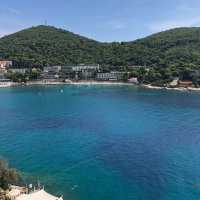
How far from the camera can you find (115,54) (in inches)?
7077

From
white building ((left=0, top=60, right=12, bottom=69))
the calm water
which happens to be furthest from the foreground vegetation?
white building ((left=0, top=60, right=12, bottom=69))

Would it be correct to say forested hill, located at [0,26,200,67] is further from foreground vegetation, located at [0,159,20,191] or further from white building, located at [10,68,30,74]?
foreground vegetation, located at [0,159,20,191]

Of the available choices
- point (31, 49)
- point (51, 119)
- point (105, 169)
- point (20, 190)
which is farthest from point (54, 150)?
point (31, 49)

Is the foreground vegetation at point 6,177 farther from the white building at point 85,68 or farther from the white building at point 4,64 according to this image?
the white building at point 4,64

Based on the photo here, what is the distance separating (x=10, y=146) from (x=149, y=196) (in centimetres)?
2016

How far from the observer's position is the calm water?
32.0 m

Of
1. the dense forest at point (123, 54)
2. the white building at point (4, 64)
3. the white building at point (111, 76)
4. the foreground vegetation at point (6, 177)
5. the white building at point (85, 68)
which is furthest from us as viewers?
the white building at point (4, 64)

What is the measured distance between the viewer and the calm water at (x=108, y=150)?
32031 mm

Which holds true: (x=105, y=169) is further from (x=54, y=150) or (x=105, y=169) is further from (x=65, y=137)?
(x=65, y=137)

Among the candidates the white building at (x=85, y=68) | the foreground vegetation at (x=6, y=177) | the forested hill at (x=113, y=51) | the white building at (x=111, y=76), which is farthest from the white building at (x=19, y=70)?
the foreground vegetation at (x=6, y=177)

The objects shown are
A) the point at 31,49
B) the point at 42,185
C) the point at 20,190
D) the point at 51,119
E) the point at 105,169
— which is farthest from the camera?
the point at 31,49

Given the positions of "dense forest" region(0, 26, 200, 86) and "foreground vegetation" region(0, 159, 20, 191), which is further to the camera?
"dense forest" region(0, 26, 200, 86)

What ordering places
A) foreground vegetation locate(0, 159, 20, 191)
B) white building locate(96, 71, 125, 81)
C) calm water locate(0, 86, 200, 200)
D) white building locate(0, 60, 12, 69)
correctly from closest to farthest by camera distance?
foreground vegetation locate(0, 159, 20, 191)
calm water locate(0, 86, 200, 200)
white building locate(96, 71, 125, 81)
white building locate(0, 60, 12, 69)

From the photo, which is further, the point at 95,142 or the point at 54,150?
the point at 95,142
